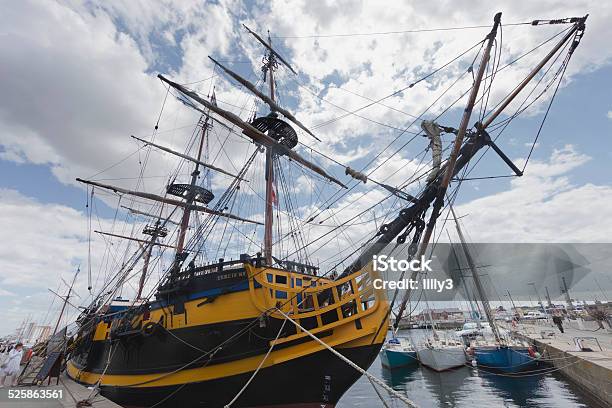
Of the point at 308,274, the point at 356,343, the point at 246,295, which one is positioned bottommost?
the point at 356,343

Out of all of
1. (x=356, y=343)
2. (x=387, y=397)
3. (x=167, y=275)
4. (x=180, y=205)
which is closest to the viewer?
(x=356, y=343)

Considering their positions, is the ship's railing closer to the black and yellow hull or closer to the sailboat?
the black and yellow hull

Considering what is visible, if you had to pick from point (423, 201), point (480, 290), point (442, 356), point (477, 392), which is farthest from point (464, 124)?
point (442, 356)

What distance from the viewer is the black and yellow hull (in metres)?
9.07

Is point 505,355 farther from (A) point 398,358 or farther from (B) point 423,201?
(B) point 423,201

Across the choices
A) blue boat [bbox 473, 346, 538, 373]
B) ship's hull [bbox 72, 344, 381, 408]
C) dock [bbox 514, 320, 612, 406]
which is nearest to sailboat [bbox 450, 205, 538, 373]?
blue boat [bbox 473, 346, 538, 373]

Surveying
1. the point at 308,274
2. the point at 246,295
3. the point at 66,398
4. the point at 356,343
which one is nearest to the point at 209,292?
the point at 246,295

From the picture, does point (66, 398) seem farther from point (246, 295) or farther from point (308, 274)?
point (308, 274)

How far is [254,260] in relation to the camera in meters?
9.90

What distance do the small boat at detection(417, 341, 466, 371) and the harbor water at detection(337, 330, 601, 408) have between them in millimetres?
736

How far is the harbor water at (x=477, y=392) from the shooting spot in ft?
46.7

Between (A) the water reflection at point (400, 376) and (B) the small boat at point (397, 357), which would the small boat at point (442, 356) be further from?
(B) the small boat at point (397, 357)

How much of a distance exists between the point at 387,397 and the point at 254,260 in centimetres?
1305

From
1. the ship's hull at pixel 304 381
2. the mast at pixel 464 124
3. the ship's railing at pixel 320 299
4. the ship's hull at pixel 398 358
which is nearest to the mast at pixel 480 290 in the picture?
the ship's hull at pixel 398 358
